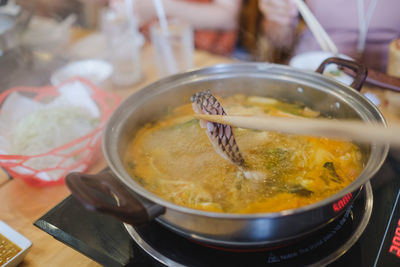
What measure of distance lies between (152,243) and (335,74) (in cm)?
136

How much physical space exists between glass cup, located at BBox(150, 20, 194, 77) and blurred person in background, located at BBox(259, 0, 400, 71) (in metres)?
1.03

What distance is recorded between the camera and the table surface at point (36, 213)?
46.7 inches

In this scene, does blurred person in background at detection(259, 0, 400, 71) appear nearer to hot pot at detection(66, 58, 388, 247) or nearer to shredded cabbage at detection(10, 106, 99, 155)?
hot pot at detection(66, 58, 388, 247)

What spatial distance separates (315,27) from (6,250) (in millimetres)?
1759

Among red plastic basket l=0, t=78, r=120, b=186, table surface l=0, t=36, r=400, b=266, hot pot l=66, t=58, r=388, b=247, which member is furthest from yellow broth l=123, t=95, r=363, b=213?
table surface l=0, t=36, r=400, b=266

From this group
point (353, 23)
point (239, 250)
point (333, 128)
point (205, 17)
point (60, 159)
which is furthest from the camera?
point (205, 17)

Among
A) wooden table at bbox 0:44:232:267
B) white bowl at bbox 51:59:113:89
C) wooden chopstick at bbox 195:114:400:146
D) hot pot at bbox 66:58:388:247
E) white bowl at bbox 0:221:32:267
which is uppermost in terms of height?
wooden chopstick at bbox 195:114:400:146

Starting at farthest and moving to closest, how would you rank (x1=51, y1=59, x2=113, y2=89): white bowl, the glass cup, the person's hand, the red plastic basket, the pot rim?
1. the person's hand
2. the glass cup
3. (x1=51, y1=59, x2=113, y2=89): white bowl
4. the red plastic basket
5. the pot rim

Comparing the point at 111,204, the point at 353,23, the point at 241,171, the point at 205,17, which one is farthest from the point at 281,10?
the point at 111,204

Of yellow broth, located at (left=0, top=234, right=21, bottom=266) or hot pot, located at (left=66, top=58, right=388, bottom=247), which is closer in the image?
hot pot, located at (left=66, top=58, right=388, bottom=247)

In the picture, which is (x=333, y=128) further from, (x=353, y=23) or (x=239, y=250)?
(x=353, y=23)

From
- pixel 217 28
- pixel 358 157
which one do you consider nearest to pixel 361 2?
pixel 217 28

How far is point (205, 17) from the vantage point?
11.3 ft

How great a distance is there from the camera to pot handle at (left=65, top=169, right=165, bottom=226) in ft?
2.84
